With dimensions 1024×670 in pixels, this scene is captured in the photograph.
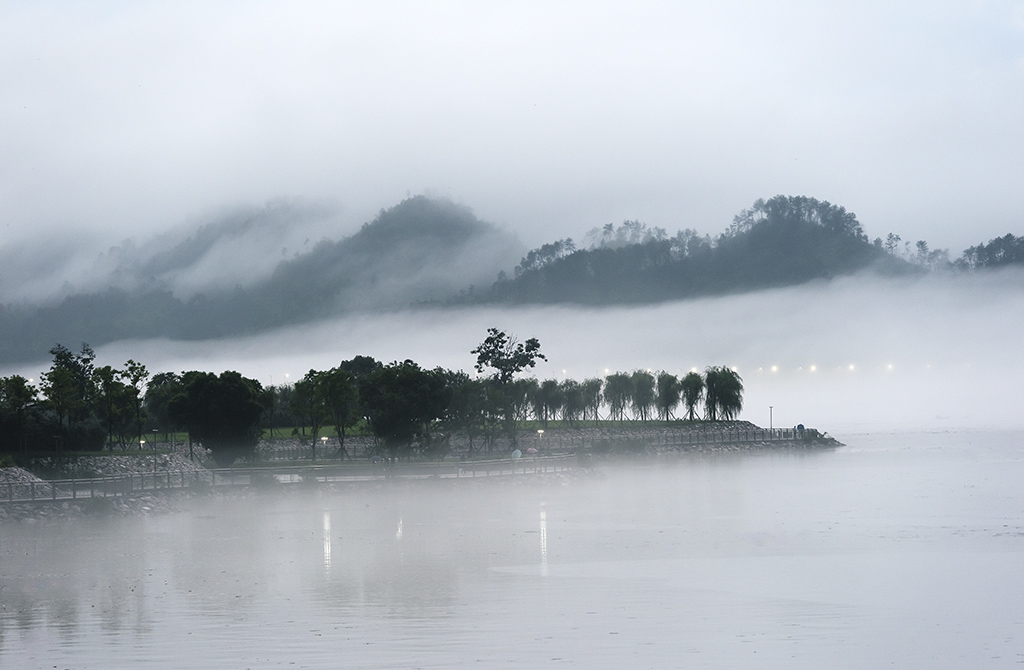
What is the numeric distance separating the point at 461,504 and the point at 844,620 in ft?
149

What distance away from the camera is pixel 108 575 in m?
38.5

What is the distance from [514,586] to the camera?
36.0 metres

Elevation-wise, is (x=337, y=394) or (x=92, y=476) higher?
(x=337, y=394)

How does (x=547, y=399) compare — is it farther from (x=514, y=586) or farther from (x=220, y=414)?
(x=514, y=586)

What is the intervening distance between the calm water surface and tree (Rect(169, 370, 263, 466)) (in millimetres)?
15899

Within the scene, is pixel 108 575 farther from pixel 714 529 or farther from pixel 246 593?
pixel 714 529

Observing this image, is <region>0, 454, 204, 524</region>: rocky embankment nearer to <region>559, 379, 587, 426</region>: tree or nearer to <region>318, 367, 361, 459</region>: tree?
<region>318, 367, 361, 459</region>: tree

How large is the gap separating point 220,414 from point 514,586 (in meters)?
56.0

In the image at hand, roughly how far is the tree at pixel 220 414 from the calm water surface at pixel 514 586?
15.9 m

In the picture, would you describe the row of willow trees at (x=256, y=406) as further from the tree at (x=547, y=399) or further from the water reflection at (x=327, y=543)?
the tree at (x=547, y=399)

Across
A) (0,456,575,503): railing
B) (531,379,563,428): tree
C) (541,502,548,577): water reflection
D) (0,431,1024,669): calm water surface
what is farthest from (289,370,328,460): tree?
(531,379,563,428): tree

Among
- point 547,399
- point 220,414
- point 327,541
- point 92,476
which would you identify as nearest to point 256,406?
point 220,414

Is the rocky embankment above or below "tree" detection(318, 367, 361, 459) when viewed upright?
below

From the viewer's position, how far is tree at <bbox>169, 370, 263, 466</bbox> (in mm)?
86562
